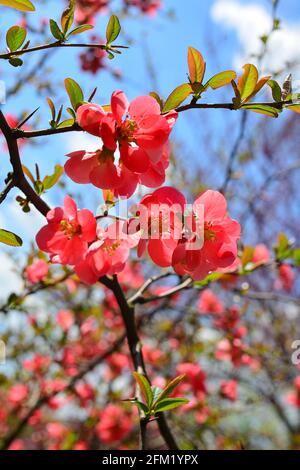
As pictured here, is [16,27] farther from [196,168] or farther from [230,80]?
[196,168]

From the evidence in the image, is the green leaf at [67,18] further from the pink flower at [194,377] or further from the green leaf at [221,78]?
the pink flower at [194,377]

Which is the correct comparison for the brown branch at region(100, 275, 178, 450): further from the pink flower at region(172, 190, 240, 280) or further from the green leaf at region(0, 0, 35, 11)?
the green leaf at region(0, 0, 35, 11)

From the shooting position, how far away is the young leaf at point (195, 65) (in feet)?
2.44

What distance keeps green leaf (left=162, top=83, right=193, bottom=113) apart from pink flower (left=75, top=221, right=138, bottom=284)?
0.21m

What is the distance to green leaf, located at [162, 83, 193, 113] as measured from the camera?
737 millimetres

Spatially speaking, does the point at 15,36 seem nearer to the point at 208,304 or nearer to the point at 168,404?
the point at 168,404

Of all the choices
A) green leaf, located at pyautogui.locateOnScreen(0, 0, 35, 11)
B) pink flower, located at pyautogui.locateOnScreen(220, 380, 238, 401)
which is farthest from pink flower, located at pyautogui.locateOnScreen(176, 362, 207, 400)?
green leaf, located at pyautogui.locateOnScreen(0, 0, 35, 11)

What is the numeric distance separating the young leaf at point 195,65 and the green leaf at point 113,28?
0.42 feet

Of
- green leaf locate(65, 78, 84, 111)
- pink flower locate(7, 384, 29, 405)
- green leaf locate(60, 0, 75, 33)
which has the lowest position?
green leaf locate(65, 78, 84, 111)

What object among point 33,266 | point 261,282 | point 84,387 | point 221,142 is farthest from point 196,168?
point 33,266

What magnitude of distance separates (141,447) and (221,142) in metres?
4.58

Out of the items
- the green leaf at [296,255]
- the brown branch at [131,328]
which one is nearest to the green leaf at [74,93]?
the brown branch at [131,328]

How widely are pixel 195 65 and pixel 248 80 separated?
0.28ft
